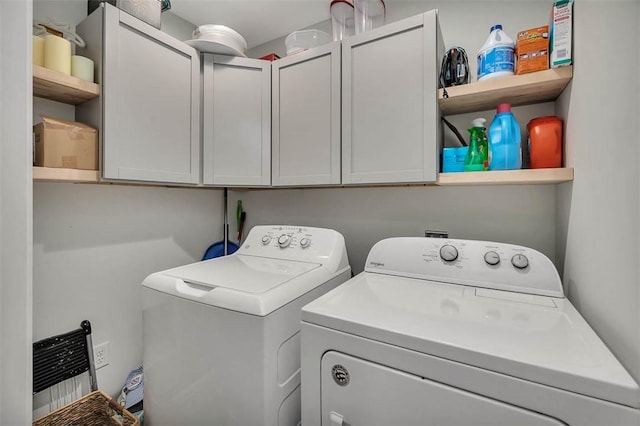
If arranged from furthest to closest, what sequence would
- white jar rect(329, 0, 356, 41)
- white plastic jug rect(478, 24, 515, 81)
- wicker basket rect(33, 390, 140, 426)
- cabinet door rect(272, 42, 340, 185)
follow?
white jar rect(329, 0, 356, 41) → cabinet door rect(272, 42, 340, 185) → wicker basket rect(33, 390, 140, 426) → white plastic jug rect(478, 24, 515, 81)

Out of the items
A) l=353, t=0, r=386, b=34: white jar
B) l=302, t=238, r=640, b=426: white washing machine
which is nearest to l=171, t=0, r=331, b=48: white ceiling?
l=353, t=0, r=386, b=34: white jar

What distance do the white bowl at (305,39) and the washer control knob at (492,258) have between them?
155cm

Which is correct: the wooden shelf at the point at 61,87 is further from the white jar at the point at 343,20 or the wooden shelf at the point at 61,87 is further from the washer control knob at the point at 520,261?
the washer control knob at the point at 520,261

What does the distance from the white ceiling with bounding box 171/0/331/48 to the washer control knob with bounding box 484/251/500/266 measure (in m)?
1.75

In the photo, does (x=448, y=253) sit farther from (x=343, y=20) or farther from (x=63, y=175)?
(x=63, y=175)

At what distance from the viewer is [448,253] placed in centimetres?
126

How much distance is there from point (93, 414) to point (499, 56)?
258cm

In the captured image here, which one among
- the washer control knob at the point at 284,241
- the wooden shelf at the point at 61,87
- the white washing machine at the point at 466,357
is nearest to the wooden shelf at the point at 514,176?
the white washing machine at the point at 466,357

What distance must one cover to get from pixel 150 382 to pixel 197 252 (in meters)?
0.97

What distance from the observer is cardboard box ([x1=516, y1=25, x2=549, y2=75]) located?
1161mm

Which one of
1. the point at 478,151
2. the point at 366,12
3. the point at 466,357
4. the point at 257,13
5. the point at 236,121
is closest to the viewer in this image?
the point at 466,357

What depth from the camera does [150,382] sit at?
1300 millimetres

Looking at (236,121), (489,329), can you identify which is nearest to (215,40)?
(236,121)

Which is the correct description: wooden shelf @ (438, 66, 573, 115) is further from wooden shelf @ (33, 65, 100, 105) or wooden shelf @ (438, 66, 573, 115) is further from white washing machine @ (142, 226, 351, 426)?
wooden shelf @ (33, 65, 100, 105)
